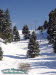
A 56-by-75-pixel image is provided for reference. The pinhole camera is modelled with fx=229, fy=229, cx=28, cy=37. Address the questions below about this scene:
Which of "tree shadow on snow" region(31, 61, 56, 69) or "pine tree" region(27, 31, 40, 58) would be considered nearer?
"tree shadow on snow" region(31, 61, 56, 69)

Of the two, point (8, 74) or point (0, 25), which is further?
point (0, 25)

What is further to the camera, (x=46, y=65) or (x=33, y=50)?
(x=33, y=50)

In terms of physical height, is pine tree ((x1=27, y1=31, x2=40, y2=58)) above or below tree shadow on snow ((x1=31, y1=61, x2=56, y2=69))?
above

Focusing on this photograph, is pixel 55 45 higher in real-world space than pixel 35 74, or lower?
higher

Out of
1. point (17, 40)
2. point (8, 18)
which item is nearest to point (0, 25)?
point (8, 18)

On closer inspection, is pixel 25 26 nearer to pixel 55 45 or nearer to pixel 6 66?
pixel 55 45

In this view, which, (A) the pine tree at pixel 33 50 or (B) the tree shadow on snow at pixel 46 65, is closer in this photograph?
(B) the tree shadow on snow at pixel 46 65

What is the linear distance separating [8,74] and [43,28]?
254ft

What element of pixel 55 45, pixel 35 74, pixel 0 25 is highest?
pixel 0 25

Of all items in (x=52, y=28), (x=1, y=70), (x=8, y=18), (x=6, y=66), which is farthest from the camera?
(x=8, y=18)

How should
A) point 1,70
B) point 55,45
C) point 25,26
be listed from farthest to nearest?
point 25,26 < point 55,45 < point 1,70

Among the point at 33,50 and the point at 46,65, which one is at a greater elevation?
the point at 33,50

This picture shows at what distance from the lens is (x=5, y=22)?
76.9 m

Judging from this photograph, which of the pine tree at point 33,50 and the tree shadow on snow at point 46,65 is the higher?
the pine tree at point 33,50
